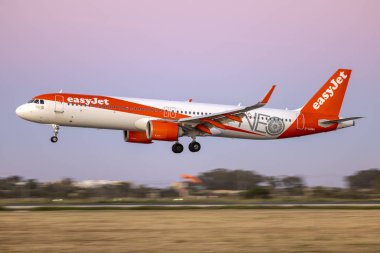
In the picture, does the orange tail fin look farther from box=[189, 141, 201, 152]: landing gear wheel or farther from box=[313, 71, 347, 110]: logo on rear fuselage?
box=[189, 141, 201, 152]: landing gear wheel

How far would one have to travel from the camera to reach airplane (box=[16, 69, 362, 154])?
1850 inches

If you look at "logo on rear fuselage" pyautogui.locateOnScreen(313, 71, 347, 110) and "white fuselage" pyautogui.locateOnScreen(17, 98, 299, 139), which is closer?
"white fuselage" pyautogui.locateOnScreen(17, 98, 299, 139)

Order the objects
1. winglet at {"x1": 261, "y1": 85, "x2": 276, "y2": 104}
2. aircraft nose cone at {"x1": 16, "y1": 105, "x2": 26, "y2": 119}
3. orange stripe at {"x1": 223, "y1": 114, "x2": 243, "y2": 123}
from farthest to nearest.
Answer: orange stripe at {"x1": 223, "y1": 114, "x2": 243, "y2": 123} → aircraft nose cone at {"x1": 16, "y1": 105, "x2": 26, "y2": 119} → winglet at {"x1": 261, "y1": 85, "x2": 276, "y2": 104}

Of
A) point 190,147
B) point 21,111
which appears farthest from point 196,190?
point 21,111

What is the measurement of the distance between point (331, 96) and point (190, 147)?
1278 centimetres

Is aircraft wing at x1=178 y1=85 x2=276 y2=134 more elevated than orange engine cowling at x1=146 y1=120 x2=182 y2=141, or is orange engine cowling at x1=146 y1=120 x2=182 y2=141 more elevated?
aircraft wing at x1=178 y1=85 x2=276 y2=134

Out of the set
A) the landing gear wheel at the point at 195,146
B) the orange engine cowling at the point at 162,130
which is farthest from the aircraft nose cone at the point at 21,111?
the landing gear wheel at the point at 195,146

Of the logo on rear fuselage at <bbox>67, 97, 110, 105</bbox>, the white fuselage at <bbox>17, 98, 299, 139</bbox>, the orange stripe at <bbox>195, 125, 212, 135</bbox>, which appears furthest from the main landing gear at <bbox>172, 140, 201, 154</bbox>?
the logo on rear fuselage at <bbox>67, 97, 110, 105</bbox>

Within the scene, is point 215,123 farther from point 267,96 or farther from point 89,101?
point 89,101

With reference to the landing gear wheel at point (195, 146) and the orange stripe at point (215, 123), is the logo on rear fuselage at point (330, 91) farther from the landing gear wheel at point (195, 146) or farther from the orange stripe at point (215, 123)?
the landing gear wheel at point (195, 146)

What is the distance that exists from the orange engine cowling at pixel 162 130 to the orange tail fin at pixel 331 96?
475 inches

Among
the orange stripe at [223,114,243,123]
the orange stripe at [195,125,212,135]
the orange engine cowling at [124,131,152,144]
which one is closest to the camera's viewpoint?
the orange stripe at [223,114,243,123]

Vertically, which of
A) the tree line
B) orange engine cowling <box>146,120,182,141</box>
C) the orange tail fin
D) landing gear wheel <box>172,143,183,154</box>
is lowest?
the tree line

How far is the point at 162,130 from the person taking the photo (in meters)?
48.1
